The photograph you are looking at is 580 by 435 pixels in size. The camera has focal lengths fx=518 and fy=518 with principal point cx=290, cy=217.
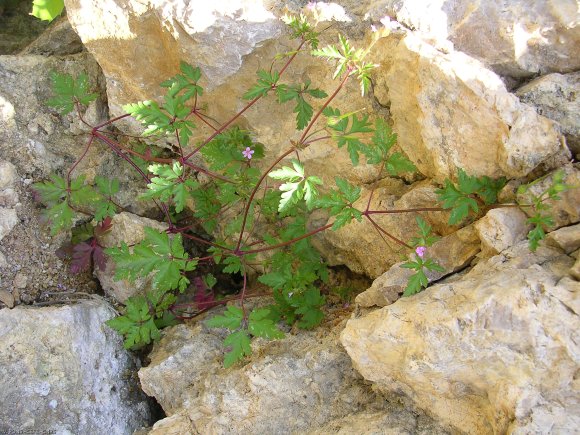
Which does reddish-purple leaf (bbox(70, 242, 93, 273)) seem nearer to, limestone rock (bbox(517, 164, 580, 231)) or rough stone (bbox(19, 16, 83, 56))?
rough stone (bbox(19, 16, 83, 56))

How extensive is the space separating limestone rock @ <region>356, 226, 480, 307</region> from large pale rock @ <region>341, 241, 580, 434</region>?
0.66 feet

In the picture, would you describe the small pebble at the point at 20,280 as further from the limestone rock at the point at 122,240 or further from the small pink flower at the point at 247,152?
the small pink flower at the point at 247,152

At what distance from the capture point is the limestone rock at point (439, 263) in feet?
10.4

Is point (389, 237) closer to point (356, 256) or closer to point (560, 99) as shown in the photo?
point (356, 256)

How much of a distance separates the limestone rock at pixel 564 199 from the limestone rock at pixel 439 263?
388 mm

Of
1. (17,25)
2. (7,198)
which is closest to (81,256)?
(7,198)

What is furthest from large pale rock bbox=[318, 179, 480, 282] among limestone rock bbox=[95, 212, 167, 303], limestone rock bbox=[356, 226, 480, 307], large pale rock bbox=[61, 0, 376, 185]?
limestone rock bbox=[95, 212, 167, 303]

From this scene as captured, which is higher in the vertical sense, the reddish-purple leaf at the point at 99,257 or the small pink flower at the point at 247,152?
the small pink flower at the point at 247,152

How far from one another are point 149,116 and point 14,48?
264cm

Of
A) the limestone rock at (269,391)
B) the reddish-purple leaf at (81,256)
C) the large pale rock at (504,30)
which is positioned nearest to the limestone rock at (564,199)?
the large pale rock at (504,30)

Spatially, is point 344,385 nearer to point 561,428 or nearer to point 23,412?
point 561,428

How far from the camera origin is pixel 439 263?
3.23 metres

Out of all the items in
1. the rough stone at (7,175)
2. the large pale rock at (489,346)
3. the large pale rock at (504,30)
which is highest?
the large pale rock at (504,30)

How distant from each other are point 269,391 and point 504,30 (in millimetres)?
2716
